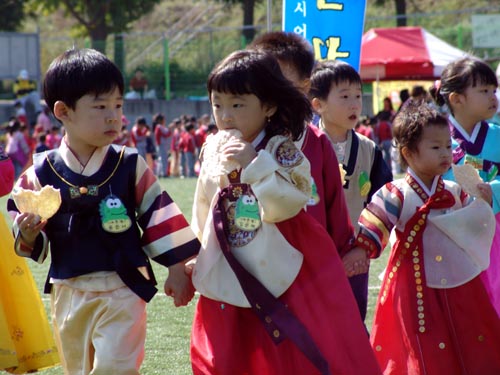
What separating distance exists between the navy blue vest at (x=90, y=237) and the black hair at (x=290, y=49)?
920mm

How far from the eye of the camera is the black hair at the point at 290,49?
13.5 ft

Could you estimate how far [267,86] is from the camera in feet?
Result: 11.4

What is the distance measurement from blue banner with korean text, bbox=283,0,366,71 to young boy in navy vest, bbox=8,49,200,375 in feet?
8.38

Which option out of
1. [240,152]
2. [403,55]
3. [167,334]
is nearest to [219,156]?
A: [240,152]

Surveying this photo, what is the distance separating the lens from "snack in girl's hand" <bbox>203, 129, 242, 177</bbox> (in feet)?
11.1

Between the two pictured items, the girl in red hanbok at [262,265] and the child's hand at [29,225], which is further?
the child's hand at [29,225]

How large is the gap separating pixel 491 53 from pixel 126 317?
880 inches

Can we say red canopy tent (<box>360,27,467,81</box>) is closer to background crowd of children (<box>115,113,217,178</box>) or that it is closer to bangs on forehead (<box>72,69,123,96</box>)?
background crowd of children (<box>115,113,217,178</box>)

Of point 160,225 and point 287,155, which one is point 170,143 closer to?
point 160,225

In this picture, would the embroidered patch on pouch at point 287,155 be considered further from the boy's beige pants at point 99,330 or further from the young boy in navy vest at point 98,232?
the boy's beige pants at point 99,330

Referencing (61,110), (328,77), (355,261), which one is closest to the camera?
(61,110)

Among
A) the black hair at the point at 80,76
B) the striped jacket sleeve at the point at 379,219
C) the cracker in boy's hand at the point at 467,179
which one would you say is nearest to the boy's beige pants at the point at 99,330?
the black hair at the point at 80,76

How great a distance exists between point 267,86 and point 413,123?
109 centimetres

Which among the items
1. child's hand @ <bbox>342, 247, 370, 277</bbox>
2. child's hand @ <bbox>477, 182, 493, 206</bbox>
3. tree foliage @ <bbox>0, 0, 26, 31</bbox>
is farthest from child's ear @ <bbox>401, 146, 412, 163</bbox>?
tree foliage @ <bbox>0, 0, 26, 31</bbox>
